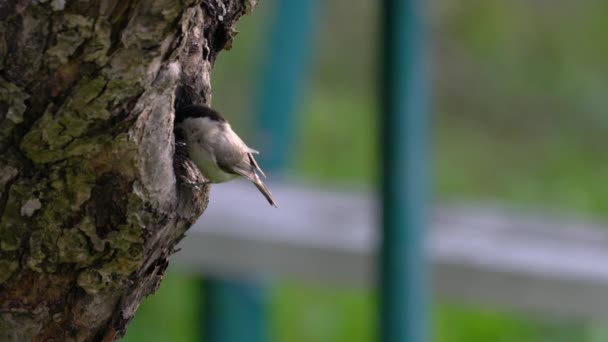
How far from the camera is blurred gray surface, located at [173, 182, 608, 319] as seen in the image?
4.58 meters

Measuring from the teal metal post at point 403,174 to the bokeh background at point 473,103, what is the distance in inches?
137

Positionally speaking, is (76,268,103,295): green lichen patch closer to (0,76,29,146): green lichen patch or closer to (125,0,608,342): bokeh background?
(0,76,29,146): green lichen patch

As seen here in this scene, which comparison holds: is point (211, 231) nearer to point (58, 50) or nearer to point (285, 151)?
point (285, 151)

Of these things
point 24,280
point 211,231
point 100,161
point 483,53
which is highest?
point 483,53

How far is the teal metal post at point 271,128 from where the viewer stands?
5.15 meters

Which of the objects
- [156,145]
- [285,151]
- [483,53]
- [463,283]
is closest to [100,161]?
[156,145]

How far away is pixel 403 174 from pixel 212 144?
1.91 m

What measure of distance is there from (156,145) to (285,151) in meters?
3.75

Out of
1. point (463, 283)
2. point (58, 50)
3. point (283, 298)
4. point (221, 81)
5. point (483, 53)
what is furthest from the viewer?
point (483, 53)

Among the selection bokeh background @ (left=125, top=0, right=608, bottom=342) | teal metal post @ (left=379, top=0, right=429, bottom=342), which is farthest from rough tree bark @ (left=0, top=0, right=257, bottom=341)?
bokeh background @ (left=125, top=0, right=608, bottom=342)

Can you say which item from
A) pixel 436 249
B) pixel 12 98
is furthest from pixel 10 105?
pixel 436 249

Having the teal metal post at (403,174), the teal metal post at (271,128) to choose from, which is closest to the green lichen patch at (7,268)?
the teal metal post at (403,174)

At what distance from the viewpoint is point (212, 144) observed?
205 centimetres

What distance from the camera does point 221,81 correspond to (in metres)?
→ 9.09
